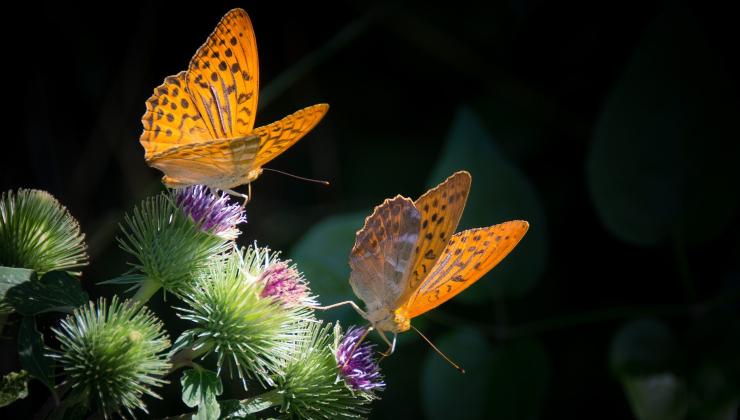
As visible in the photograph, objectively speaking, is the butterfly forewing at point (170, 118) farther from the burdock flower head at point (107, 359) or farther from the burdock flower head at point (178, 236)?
the burdock flower head at point (107, 359)

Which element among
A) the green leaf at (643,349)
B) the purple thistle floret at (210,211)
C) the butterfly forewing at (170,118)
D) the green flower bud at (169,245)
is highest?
the butterfly forewing at (170,118)

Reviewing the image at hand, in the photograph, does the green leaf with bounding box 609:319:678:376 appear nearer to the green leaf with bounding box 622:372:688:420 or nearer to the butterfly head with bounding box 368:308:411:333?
the green leaf with bounding box 622:372:688:420

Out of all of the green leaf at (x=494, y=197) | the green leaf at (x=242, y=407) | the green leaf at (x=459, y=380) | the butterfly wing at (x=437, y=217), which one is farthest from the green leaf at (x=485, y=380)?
the green leaf at (x=242, y=407)

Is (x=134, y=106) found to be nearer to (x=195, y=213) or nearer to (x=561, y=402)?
(x=195, y=213)

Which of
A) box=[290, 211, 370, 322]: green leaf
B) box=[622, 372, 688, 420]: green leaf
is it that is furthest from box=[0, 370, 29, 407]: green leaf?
box=[622, 372, 688, 420]: green leaf

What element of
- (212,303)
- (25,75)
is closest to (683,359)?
(212,303)

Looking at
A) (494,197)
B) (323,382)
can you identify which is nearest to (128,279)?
(323,382)
